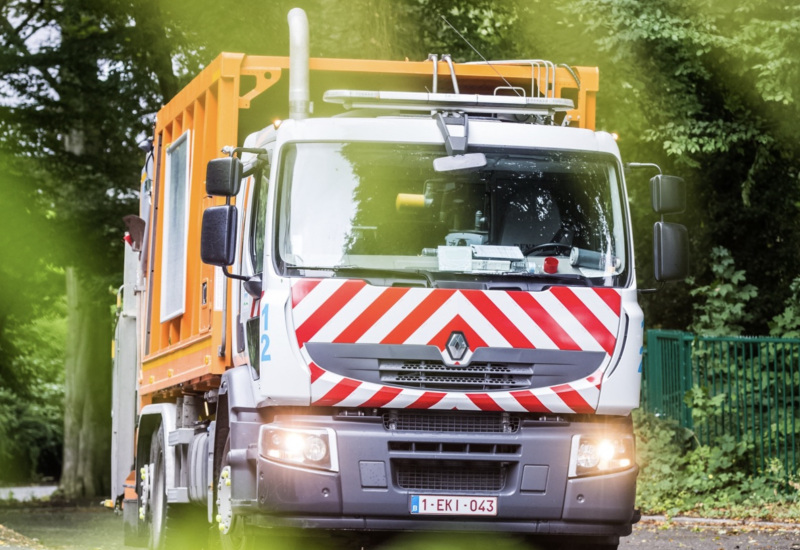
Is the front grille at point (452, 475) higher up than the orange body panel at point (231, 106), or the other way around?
the orange body panel at point (231, 106)

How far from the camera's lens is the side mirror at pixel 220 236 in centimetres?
818

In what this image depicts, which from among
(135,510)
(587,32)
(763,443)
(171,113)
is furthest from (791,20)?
(135,510)

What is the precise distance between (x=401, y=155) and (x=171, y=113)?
3.58 metres

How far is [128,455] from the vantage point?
13.0 meters

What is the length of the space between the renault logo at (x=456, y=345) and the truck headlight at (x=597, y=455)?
2.51 ft

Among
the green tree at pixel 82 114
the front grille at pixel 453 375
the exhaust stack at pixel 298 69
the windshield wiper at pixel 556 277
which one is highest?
the green tree at pixel 82 114

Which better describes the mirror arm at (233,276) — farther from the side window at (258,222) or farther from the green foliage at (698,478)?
the green foliage at (698,478)

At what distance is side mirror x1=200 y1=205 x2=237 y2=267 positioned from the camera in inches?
322

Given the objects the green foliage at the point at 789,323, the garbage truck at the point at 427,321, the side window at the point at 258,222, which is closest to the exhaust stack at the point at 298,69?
the garbage truck at the point at 427,321

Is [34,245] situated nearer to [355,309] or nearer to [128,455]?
[128,455]

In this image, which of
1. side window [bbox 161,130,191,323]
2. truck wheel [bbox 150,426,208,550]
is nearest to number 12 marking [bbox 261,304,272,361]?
side window [bbox 161,130,191,323]

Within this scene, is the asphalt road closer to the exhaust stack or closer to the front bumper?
the front bumper

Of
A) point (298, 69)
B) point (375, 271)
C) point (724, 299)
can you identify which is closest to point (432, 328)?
point (375, 271)

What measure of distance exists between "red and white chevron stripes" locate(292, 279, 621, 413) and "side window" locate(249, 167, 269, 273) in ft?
1.79
